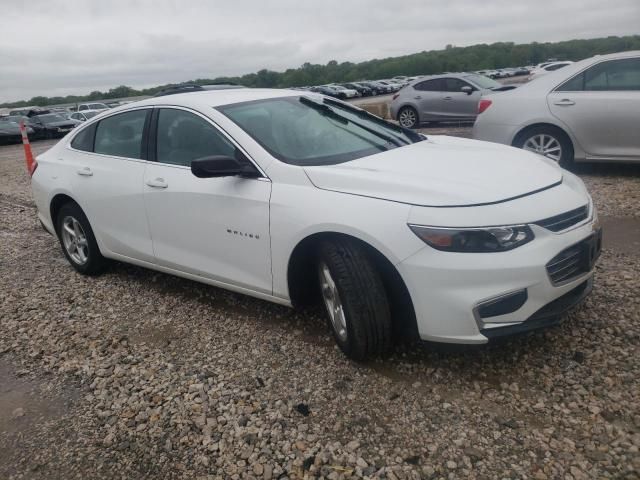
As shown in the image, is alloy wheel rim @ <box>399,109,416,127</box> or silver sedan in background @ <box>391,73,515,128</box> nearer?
silver sedan in background @ <box>391,73,515,128</box>

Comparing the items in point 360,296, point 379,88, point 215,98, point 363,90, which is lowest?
point 360,296

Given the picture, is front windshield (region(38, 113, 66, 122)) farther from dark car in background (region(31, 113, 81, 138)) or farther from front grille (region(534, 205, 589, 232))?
front grille (region(534, 205, 589, 232))

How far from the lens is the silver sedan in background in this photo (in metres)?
12.7

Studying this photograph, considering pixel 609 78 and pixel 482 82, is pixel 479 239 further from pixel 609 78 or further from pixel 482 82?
pixel 482 82

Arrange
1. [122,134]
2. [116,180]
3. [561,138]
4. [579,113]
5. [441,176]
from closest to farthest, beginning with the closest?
[441,176], [116,180], [122,134], [579,113], [561,138]

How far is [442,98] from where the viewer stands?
13055 mm

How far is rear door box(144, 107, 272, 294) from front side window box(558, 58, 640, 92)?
4955 mm

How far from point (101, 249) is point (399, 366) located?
2.76 meters

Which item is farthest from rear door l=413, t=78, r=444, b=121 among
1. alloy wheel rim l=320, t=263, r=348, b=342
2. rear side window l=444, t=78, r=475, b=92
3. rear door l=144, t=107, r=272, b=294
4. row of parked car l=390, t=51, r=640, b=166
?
alloy wheel rim l=320, t=263, r=348, b=342

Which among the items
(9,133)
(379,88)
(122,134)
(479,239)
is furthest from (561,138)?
(379,88)

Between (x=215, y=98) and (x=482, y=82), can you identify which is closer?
(x=215, y=98)

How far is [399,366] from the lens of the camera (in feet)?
9.79

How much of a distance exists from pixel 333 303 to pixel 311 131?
46.6 inches

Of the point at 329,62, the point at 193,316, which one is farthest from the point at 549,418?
the point at 329,62
